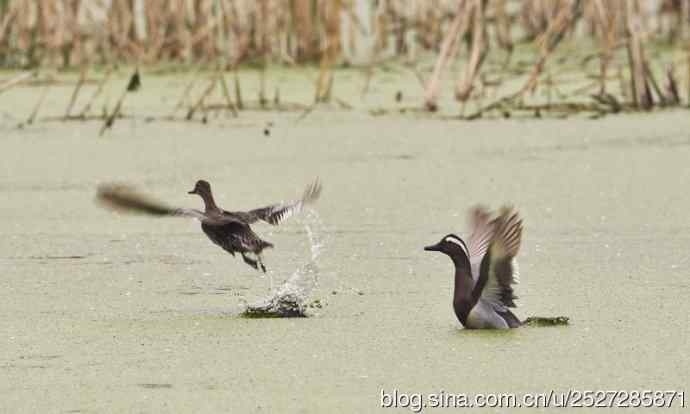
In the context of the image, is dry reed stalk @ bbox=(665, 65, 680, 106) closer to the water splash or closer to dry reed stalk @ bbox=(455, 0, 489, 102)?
dry reed stalk @ bbox=(455, 0, 489, 102)

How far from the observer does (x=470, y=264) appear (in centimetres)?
343

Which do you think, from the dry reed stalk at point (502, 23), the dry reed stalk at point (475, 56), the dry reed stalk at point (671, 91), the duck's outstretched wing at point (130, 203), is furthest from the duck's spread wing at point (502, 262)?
the dry reed stalk at point (502, 23)

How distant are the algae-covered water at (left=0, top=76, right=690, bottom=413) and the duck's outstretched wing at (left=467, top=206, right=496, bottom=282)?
13 centimetres

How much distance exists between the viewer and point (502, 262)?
336 cm

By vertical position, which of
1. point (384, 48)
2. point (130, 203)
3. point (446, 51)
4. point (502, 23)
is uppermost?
point (130, 203)

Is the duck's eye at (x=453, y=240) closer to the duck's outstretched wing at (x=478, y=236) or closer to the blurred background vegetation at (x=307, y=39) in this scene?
the duck's outstretched wing at (x=478, y=236)

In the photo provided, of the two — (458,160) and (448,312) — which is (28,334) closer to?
(448,312)

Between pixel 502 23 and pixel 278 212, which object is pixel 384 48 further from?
pixel 278 212

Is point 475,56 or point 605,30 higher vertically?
point 605,30

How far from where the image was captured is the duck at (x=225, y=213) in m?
3.43

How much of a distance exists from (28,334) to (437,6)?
18.8 feet

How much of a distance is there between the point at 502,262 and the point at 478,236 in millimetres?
121

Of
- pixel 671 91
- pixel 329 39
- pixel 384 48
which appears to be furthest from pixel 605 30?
pixel 384 48

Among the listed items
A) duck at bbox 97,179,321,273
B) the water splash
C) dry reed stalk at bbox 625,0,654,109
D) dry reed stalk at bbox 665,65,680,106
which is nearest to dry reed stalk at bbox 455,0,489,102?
dry reed stalk at bbox 625,0,654,109
